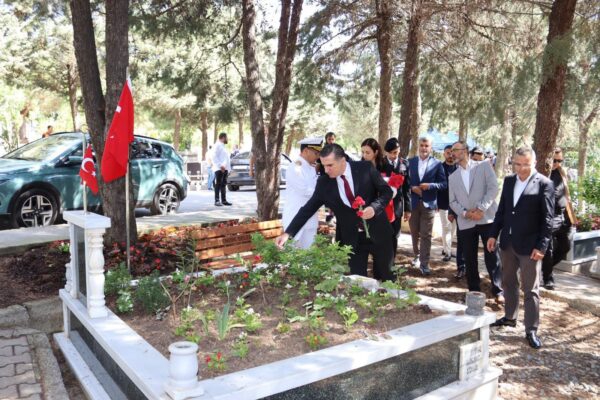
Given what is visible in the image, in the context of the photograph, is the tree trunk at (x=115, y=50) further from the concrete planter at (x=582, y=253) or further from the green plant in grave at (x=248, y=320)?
the concrete planter at (x=582, y=253)

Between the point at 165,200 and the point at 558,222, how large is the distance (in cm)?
799

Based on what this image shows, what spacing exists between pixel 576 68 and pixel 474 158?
239 cm

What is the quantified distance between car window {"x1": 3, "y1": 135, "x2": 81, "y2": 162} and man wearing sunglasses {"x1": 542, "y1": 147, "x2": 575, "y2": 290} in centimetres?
823

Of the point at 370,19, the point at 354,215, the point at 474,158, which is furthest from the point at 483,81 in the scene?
the point at 354,215

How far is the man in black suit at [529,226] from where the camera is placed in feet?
16.8

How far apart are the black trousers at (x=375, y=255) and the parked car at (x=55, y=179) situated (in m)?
5.36

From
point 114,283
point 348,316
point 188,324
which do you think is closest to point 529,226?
point 348,316

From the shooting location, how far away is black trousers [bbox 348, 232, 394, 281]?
5227 mm

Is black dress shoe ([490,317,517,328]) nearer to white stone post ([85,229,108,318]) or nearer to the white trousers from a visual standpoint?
the white trousers

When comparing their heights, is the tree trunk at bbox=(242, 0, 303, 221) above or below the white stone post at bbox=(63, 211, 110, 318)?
above

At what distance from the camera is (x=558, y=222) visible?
693 centimetres

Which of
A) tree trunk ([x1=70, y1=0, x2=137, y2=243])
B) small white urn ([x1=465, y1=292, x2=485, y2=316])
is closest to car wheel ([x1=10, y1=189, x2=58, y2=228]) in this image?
tree trunk ([x1=70, y1=0, x2=137, y2=243])

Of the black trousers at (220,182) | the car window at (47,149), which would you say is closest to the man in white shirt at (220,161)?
the black trousers at (220,182)

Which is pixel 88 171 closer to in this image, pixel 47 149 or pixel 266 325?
pixel 266 325
